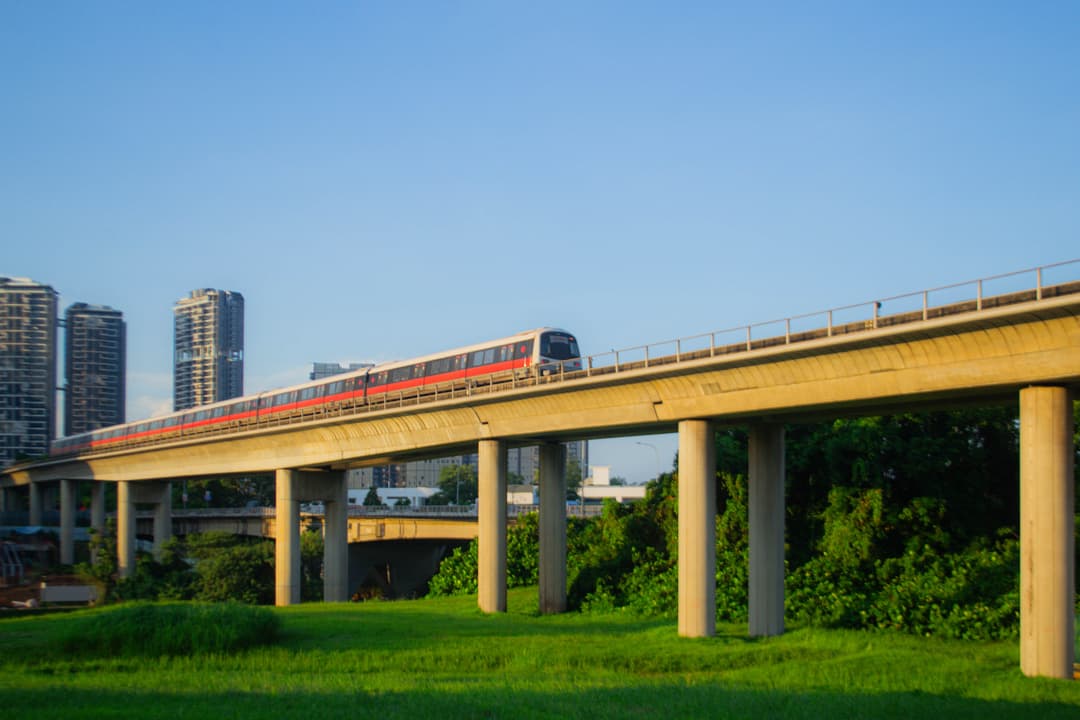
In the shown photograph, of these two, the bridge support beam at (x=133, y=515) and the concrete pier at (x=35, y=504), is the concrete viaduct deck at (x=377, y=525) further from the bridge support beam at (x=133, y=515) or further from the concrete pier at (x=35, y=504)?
the concrete pier at (x=35, y=504)

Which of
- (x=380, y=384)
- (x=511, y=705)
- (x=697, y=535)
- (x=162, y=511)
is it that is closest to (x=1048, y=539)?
(x=697, y=535)

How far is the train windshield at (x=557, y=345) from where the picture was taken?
157 feet

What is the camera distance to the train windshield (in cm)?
4791

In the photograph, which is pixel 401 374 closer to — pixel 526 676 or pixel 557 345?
pixel 557 345

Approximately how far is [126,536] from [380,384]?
40.1m

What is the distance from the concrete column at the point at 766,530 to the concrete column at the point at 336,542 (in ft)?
103

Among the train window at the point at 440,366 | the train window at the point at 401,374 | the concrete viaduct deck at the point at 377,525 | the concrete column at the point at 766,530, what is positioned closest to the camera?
the concrete column at the point at 766,530

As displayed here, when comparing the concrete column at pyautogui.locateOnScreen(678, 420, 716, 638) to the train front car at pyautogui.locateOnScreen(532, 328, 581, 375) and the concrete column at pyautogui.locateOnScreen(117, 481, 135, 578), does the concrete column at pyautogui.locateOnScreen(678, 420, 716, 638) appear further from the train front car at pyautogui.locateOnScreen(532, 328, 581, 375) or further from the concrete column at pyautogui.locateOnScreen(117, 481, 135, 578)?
the concrete column at pyautogui.locateOnScreen(117, 481, 135, 578)

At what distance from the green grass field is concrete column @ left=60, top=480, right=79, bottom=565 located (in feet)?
232

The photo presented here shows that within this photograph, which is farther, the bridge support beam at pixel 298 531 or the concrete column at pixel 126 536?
the concrete column at pixel 126 536

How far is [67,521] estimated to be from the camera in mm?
104750

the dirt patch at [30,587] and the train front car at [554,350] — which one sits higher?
the train front car at [554,350]

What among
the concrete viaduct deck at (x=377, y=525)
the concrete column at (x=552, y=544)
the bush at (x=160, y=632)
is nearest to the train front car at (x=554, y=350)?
the concrete column at (x=552, y=544)

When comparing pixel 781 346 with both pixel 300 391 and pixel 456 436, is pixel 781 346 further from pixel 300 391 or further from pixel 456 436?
pixel 300 391
